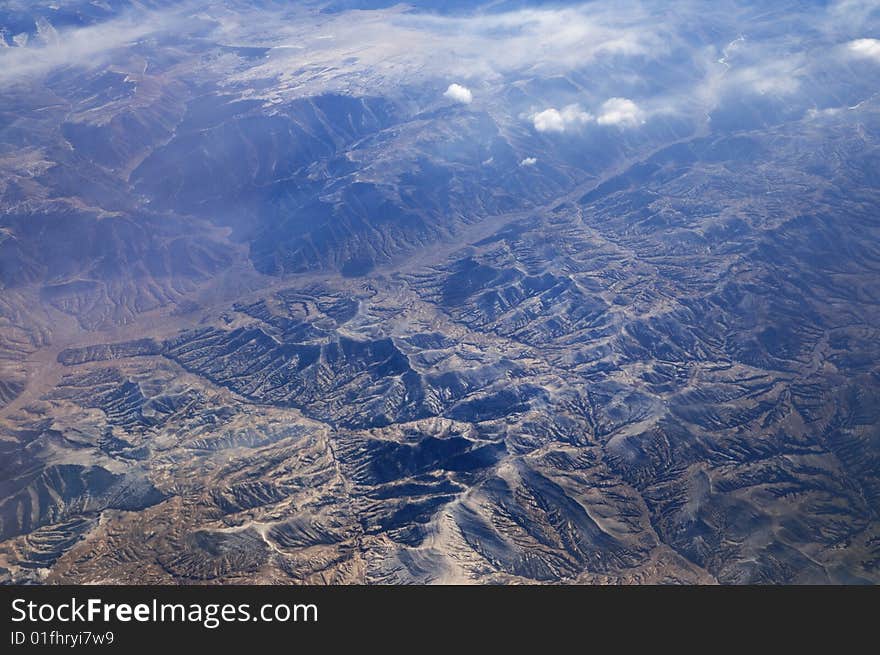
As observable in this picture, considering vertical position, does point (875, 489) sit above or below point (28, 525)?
below

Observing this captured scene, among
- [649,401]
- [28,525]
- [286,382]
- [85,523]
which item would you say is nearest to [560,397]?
[649,401]

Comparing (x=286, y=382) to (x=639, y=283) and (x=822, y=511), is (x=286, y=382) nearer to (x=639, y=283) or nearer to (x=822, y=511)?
(x=639, y=283)

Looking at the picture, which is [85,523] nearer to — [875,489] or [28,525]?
[28,525]

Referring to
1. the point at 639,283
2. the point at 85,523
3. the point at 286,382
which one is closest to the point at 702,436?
the point at 639,283
